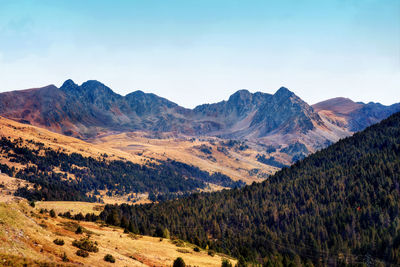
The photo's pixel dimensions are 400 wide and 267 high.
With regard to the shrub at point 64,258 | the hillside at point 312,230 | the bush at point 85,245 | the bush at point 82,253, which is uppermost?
the shrub at point 64,258

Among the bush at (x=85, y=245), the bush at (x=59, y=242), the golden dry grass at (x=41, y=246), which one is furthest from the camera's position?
the bush at (x=85, y=245)

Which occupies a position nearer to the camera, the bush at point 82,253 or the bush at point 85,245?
the bush at point 82,253

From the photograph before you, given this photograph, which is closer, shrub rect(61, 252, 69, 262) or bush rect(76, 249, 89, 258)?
shrub rect(61, 252, 69, 262)

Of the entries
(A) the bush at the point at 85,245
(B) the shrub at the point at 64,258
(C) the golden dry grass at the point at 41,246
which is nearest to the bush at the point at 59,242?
(C) the golden dry grass at the point at 41,246

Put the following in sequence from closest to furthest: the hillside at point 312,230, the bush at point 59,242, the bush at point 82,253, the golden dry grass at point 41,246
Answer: the golden dry grass at point 41,246
the bush at point 82,253
the bush at point 59,242
the hillside at point 312,230

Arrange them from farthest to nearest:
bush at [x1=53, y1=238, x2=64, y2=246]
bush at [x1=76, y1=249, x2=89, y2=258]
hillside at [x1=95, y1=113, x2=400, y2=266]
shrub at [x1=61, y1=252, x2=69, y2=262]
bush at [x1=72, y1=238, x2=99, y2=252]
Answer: hillside at [x1=95, y1=113, x2=400, y2=266], bush at [x1=72, y1=238, x2=99, y2=252], bush at [x1=53, y1=238, x2=64, y2=246], bush at [x1=76, y1=249, x2=89, y2=258], shrub at [x1=61, y1=252, x2=69, y2=262]

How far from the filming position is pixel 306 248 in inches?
5999

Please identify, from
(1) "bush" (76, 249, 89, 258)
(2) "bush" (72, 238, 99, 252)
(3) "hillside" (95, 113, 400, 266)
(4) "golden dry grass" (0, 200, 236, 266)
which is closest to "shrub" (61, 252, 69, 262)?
(4) "golden dry grass" (0, 200, 236, 266)

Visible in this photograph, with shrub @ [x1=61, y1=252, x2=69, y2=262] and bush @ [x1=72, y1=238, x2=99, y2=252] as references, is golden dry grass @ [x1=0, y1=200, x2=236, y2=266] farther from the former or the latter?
bush @ [x1=72, y1=238, x2=99, y2=252]

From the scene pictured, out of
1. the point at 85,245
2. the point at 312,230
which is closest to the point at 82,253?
the point at 85,245

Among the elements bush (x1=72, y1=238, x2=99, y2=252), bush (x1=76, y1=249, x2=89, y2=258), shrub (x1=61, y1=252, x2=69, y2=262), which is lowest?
bush (x1=72, y1=238, x2=99, y2=252)

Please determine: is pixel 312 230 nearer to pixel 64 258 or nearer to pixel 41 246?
pixel 64 258

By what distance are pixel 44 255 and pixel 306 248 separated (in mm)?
142655

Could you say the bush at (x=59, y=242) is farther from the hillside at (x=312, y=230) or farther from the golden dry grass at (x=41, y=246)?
the hillside at (x=312, y=230)
